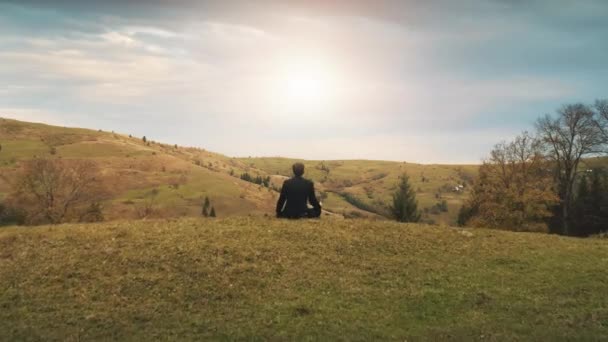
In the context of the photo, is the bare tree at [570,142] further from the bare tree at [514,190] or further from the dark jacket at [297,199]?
the dark jacket at [297,199]

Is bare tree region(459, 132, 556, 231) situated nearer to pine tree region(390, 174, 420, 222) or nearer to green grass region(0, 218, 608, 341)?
pine tree region(390, 174, 420, 222)

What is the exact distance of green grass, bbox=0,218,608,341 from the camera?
12.3 m

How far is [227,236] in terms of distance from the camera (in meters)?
19.0

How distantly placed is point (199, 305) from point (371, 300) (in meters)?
5.25

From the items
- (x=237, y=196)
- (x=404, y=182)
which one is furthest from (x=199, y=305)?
(x=237, y=196)

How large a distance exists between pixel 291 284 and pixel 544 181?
192 ft

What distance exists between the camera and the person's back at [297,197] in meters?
20.6

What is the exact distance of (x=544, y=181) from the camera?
62.7m

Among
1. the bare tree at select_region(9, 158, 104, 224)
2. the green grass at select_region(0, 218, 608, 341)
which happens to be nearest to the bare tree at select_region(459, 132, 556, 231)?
the green grass at select_region(0, 218, 608, 341)

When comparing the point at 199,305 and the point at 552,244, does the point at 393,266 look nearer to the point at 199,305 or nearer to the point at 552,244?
the point at 199,305

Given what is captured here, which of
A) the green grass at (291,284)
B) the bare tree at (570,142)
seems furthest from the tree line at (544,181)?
the green grass at (291,284)

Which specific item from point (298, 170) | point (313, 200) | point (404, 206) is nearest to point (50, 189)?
point (298, 170)

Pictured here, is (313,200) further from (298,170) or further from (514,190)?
(514,190)

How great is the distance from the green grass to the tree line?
41.2m
